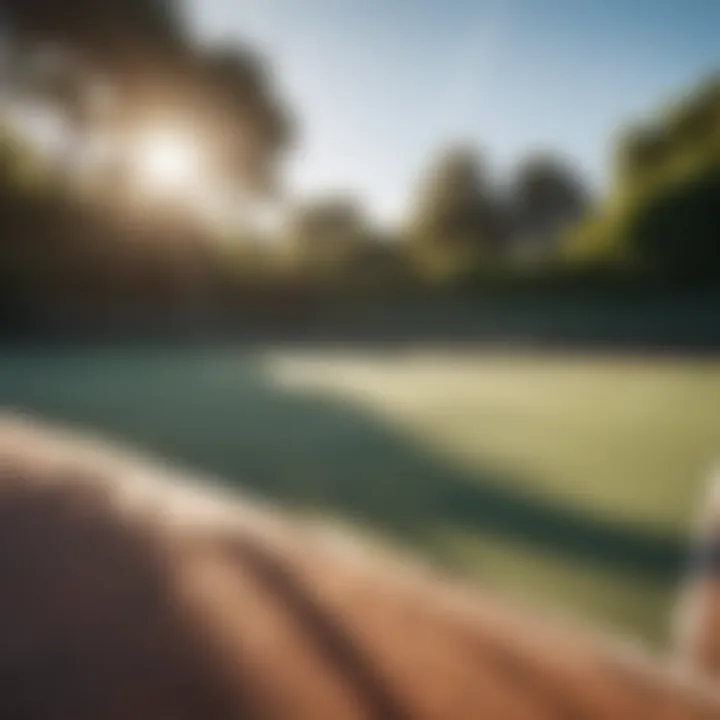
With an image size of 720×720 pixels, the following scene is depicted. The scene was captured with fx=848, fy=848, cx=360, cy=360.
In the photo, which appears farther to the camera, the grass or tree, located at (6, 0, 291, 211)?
tree, located at (6, 0, 291, 211)

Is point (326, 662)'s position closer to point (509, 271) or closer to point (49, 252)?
point (509, 271)

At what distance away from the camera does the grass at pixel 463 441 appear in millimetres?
1446

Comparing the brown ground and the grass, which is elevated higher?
the grass

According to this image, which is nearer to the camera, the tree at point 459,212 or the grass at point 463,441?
the grass at point 463,441

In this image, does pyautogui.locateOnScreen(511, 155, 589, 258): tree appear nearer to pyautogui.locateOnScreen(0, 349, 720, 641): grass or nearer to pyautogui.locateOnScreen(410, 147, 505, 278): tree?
pyautogui.locateOnScreen(410, 147, 505, 278): tree

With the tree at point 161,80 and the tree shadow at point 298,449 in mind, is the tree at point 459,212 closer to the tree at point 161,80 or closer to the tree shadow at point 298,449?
the tree at point 161,80

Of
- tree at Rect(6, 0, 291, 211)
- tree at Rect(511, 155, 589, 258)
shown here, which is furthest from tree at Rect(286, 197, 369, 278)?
tree at Rect(511, 155, 589, 258)

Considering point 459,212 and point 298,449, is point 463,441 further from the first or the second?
point 459,212

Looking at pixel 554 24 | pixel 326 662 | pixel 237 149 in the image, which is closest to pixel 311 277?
pixel 237 149

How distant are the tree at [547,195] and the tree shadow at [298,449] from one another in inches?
21.0

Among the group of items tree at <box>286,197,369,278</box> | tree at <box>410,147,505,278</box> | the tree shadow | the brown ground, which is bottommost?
the brown ground

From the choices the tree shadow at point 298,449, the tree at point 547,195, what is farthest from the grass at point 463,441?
the tree at point 547,195

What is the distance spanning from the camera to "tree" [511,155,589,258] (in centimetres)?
156

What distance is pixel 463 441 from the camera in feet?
6.64
